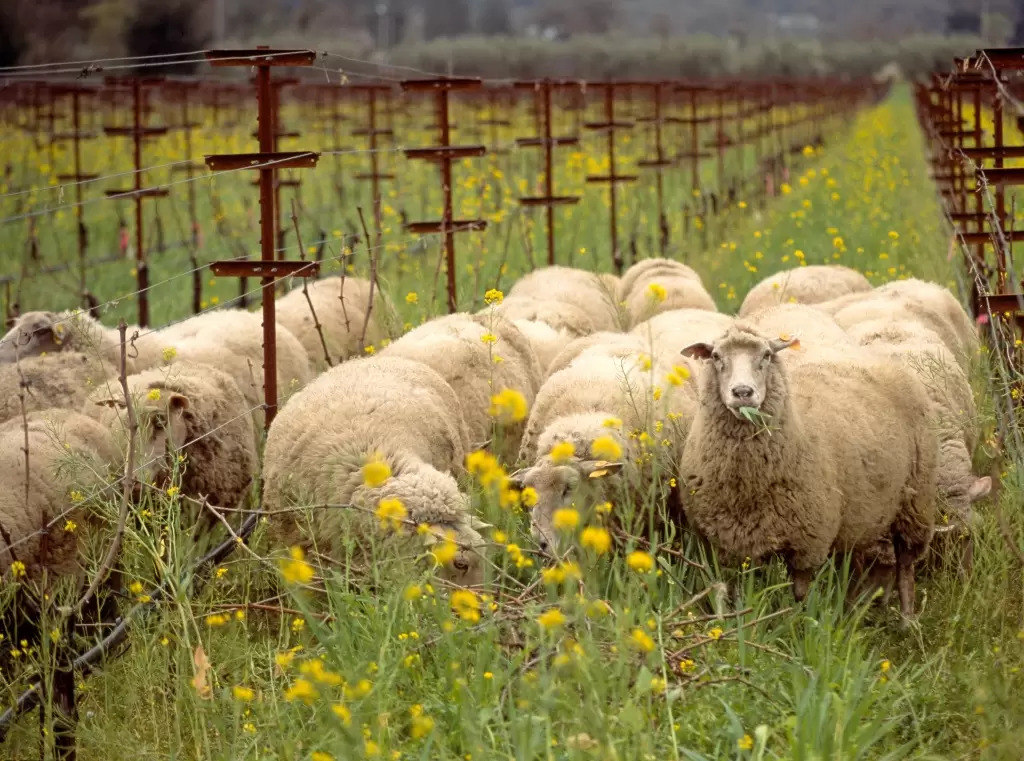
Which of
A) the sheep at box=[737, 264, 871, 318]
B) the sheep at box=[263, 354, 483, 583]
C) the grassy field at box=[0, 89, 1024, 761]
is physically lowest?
the grassy field at box=[0, 89, 1024, 761]

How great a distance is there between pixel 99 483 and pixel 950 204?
920cm

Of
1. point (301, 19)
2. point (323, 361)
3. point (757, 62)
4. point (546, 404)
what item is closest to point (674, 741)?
point (546, 404)

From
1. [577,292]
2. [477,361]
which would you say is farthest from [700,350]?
[577,292]

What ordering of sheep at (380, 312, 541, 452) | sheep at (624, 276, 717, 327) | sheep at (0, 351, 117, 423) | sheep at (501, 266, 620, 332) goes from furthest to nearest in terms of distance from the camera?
sheep at (501, 266, 620, 332)
sheep at (624, 276, 717, 327)
sheep at (380, 312, 541, 452)
sheep at (0, 351, 117, 423)

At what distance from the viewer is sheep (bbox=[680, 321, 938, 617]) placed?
16.6 ft

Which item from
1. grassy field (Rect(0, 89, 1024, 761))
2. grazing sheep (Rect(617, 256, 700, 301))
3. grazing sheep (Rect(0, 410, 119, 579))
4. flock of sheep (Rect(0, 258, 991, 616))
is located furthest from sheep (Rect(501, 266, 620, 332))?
grazing sheep (Rect(0, 410, 119, 579))

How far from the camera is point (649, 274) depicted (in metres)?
9.58

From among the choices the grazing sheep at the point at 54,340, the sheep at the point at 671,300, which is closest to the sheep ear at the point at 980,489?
the sheep at the point at 671,300

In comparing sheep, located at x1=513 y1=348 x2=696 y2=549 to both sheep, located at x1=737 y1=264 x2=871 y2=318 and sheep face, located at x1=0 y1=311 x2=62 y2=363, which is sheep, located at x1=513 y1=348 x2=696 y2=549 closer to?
sheep, located at x1=737 y1=264 x2=871 y2=318

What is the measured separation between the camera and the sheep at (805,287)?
831 cm

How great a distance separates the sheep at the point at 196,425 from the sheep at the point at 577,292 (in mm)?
2565

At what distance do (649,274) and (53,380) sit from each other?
4660mm

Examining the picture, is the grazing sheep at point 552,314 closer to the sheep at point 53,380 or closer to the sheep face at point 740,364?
the sheep at point 53,380

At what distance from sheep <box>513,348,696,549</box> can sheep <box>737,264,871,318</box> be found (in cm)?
211
